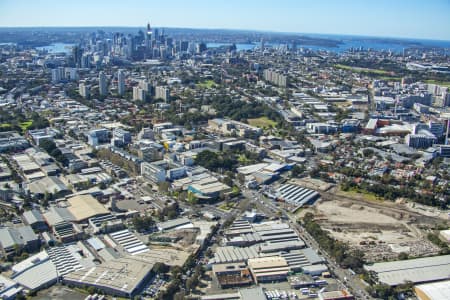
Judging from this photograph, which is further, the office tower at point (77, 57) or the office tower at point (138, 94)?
the office tower at point (77, 57)

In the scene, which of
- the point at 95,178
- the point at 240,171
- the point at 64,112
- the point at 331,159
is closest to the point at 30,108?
the point at 64,112

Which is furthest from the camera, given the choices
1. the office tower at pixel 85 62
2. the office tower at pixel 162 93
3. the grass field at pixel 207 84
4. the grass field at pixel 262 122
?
the office tower at pixel 85 62

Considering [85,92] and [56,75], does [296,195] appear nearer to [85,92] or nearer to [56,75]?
[85,92]

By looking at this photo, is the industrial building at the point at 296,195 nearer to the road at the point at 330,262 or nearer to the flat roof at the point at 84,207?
the road at the point at 330,262

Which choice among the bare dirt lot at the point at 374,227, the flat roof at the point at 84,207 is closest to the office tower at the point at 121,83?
the flat roof at the point at 84,207

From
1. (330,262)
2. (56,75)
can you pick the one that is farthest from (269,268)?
(56,75)

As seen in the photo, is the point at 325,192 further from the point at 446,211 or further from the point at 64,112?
the point at 64,112

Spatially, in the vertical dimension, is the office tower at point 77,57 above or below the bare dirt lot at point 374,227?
above
